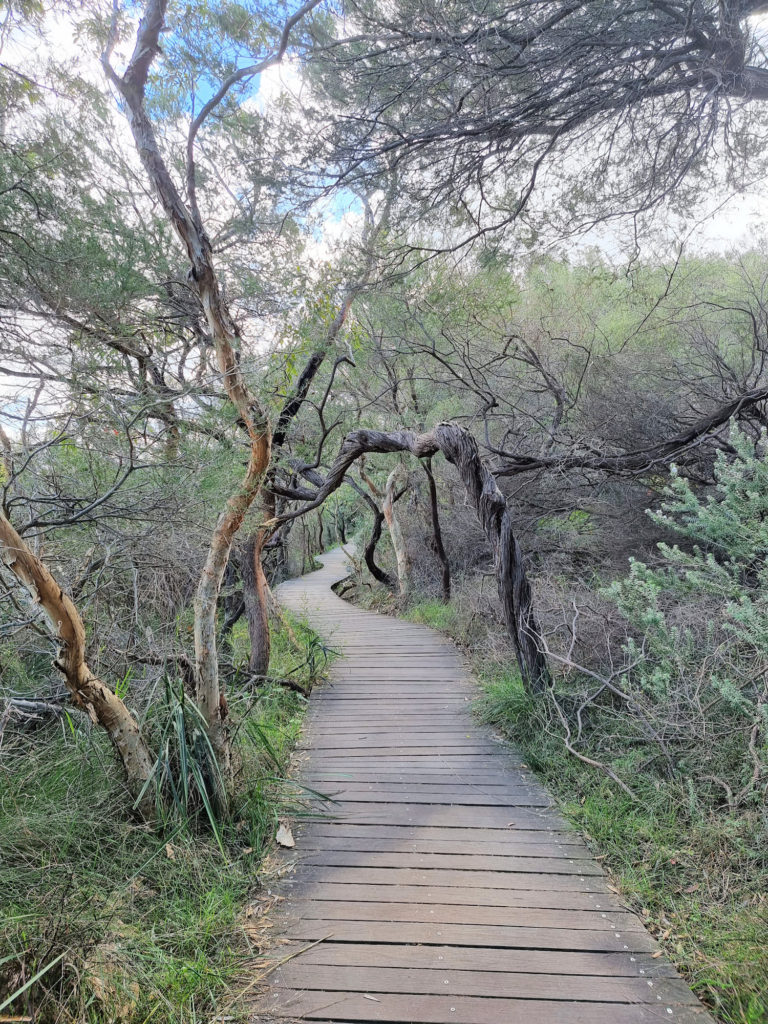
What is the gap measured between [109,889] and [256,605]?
3552 mm

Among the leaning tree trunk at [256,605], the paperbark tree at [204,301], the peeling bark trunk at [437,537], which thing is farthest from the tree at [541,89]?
the peeling bark trunk at [437,537]

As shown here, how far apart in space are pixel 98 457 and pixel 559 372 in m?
6.16

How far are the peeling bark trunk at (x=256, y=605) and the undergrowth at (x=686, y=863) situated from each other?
3095 mm

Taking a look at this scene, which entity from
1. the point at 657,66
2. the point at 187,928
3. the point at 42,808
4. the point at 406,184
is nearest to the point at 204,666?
the point at 42,808

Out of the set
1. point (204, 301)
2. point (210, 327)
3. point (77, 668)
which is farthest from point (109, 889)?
point (204, 301)

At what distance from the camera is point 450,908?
2504 millimetres

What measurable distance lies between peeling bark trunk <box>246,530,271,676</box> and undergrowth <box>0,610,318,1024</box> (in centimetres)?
211

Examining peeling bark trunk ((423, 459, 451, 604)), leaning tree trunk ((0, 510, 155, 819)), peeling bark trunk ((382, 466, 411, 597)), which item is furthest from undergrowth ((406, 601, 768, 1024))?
peeling bark trunk ((382, 466, 411, 597))

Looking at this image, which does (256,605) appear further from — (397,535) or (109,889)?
(397,535)

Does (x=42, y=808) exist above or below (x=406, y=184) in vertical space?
below

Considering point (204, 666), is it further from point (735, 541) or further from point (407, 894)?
point (735, 541)

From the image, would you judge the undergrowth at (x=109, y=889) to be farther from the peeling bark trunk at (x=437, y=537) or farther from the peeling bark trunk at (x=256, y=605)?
the peeling bark trunk at (x=437, y=537)

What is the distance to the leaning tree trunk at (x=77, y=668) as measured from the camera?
2.16m

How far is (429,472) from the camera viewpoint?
891cm
